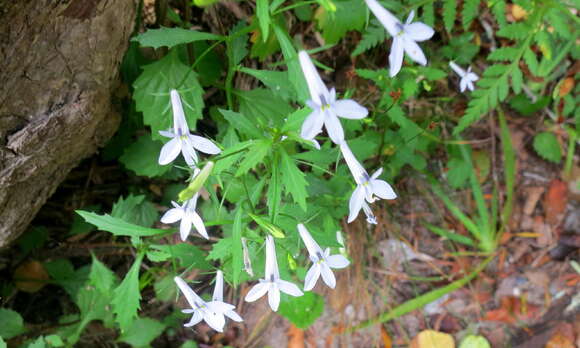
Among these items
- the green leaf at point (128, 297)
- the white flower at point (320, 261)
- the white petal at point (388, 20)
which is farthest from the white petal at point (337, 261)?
the green leaf at point (128, 297)

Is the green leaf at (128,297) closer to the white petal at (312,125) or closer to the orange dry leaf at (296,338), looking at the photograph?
the orange dry leaf at (296,338)

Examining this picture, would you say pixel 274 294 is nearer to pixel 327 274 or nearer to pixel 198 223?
pixel 327 274

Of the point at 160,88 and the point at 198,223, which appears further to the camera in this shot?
the point at 160,88

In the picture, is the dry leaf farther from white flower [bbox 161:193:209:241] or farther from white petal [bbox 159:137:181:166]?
white petal [bbox 159:137:181:166]

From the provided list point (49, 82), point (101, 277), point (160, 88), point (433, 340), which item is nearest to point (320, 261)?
point (160, 88)

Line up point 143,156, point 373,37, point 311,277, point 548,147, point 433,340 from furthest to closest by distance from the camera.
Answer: point 548,147, point 433,340, point 143,156, point 373,37, point 311,277

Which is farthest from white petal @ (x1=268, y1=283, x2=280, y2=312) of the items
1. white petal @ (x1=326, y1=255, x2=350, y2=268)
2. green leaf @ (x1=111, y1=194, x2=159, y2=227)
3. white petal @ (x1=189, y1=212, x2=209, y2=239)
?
green leaf @ (x1=111, y1=194, x2=159, y2=227)
